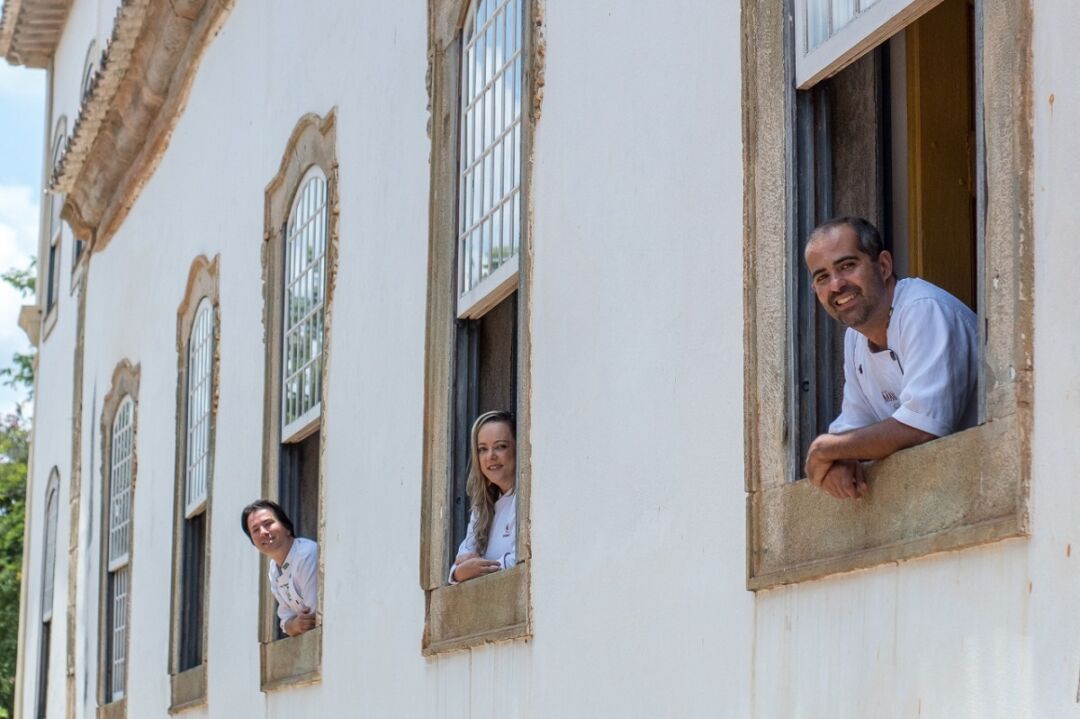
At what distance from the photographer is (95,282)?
19.2 m

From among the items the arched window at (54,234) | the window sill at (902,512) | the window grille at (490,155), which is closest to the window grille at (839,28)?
the window sill at (902,512)

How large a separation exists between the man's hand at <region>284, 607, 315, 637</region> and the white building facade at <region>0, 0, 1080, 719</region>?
0.18 ft

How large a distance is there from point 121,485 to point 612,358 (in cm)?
1107

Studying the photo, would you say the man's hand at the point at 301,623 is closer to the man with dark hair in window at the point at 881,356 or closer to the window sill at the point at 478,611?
the window sill at the point at 478,611

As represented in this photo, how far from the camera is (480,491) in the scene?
26.4ft

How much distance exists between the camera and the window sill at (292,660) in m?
10.3

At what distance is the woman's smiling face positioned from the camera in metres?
7.94

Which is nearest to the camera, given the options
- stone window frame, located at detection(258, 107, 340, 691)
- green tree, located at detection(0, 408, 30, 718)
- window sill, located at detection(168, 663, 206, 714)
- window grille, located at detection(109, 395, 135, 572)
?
stone window frame, located at detection(258, 107, 340, 691)

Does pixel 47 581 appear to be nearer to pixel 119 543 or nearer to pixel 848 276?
pixel 119 543

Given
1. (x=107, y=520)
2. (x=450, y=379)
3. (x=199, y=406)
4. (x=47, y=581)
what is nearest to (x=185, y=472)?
(x=199, y=406)

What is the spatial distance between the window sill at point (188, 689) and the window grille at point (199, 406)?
1076 mm

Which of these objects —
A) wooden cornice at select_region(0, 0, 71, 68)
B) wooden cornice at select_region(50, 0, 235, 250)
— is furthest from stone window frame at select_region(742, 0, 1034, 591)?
wooden cornice at select_region(0, 0, 71, 68)

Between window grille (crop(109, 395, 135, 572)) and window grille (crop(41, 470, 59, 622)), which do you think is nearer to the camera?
window grille (crop(109, 395, 135, 572))

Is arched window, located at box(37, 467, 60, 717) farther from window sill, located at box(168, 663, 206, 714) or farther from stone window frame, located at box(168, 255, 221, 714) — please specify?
window sill, located at box(168, 663, 206, 714)
